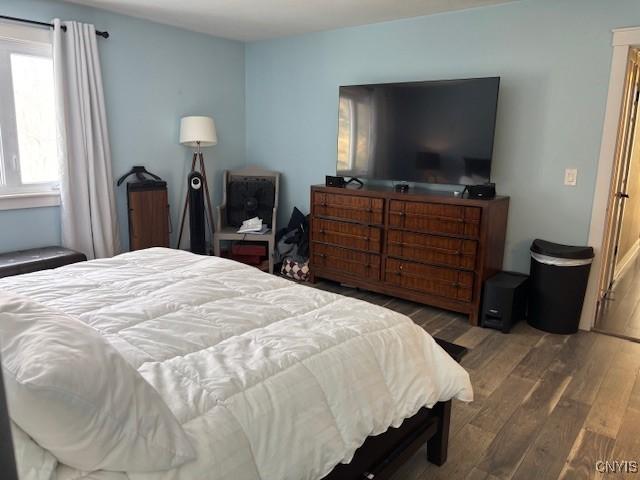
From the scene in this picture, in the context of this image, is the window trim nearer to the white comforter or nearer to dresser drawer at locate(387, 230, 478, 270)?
the white comforter

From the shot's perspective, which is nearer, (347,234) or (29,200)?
(29,200)

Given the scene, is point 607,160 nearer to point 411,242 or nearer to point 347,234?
point 411,242

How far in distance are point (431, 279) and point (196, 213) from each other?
2320mm

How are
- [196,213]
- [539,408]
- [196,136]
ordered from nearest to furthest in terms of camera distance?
[539,408], [196,136], [196,213]

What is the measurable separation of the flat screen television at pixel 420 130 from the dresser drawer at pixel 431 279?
2.31ft

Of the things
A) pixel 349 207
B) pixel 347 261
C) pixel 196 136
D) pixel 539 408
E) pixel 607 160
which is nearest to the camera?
pixel 539 408

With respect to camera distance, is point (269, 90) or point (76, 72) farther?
point (269, 90)

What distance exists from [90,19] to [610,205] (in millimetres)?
4317

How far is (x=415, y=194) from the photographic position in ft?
12.5

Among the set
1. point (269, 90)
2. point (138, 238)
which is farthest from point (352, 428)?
point (269, 90)

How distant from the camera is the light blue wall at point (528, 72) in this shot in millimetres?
3367

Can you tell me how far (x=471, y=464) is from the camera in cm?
206

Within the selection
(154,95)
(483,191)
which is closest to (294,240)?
(154,95)

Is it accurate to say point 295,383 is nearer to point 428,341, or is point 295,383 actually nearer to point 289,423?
point 289,423
